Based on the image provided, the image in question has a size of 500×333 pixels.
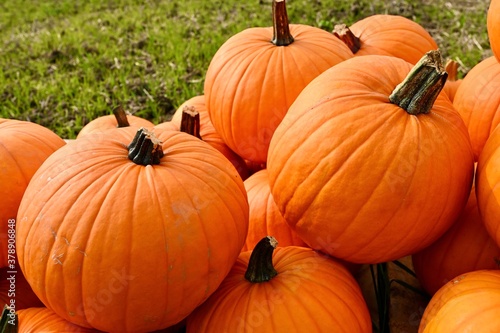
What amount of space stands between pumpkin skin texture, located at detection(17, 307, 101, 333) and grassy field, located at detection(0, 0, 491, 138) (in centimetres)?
271

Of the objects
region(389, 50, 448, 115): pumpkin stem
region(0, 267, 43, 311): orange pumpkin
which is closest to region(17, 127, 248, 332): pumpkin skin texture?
region(0, 267, 43, 311): orange pumpkin

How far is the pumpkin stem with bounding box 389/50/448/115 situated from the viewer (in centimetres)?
153

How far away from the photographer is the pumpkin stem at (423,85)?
1.53 metres

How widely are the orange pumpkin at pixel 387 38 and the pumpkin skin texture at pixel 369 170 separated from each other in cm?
87

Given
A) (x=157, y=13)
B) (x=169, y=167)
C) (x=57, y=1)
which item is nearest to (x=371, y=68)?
(x=169, y=167)

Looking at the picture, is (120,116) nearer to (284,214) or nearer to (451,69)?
(284,214)

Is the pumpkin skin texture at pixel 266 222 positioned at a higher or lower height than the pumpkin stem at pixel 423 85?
lower

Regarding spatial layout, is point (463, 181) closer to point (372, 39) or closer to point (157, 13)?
point (372, 39)

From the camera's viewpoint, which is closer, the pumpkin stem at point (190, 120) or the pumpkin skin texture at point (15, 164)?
the pumpkin skin texture at point (15, 164)

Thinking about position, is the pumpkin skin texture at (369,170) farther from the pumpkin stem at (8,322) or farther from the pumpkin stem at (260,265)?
the pumpkin stem at (8,322)

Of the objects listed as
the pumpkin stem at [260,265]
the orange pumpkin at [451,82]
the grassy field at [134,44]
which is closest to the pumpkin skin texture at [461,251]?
the pumpkin stem at [260,265]

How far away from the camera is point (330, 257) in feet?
5.73

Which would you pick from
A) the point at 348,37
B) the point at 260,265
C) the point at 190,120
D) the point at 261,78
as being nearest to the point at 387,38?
the point at 348,37

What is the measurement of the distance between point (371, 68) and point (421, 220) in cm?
49
